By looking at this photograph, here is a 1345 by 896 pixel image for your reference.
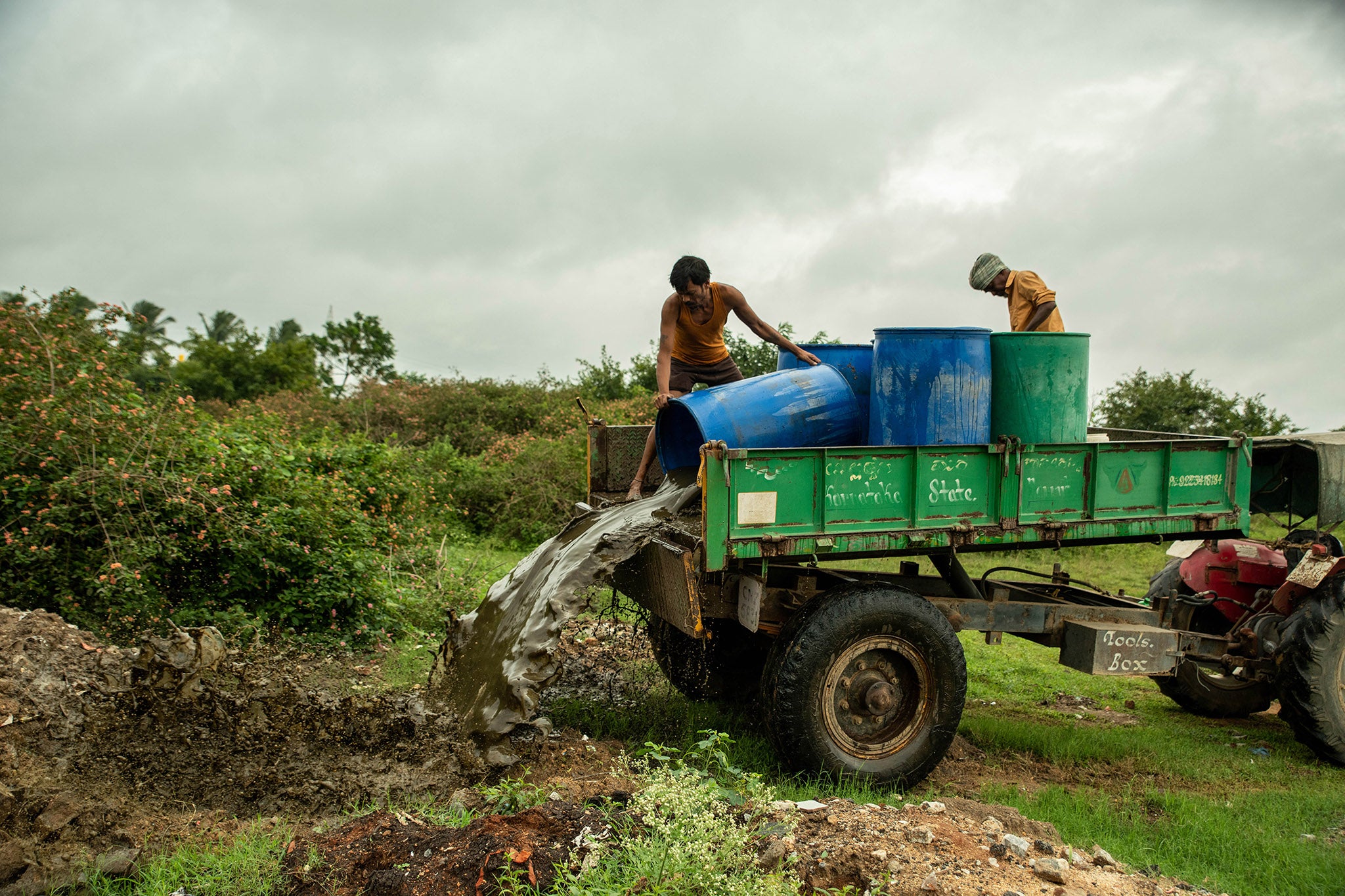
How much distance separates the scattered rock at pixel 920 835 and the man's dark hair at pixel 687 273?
11.1 ft

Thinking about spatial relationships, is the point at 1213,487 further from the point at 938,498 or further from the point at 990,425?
the point at 938,498

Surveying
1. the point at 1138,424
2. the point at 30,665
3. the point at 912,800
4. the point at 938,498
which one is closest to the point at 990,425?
the point at 938,498

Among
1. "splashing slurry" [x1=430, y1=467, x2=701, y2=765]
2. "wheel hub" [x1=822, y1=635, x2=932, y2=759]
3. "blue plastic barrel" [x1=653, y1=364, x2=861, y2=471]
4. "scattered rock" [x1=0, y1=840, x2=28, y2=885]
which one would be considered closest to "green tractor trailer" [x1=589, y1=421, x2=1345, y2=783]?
"wheel hub" [x1=822, y1=635, x2=932, y2=759]

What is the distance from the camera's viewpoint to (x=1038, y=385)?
4953 mm

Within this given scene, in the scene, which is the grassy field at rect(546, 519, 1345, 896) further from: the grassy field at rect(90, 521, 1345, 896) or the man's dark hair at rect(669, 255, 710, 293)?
the man's dark hair at rect(669, 255, 710, 293)

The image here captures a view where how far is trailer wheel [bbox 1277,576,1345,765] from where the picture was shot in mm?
5137

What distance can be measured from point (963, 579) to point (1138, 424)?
1287 cm

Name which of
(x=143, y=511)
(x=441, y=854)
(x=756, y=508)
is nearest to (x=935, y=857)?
(x=756, y=508)

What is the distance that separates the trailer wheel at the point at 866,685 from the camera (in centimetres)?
430

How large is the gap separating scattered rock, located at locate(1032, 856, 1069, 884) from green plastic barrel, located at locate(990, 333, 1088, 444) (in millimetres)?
2332

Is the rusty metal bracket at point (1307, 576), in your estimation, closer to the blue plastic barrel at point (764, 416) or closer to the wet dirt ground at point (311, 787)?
the wet dirt ground at point (311, 787)

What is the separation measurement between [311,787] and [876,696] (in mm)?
2696

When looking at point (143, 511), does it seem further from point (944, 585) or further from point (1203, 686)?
point (1203, 686)

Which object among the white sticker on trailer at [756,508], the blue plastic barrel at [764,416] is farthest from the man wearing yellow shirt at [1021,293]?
the white sticker on trailer at [756,508]
